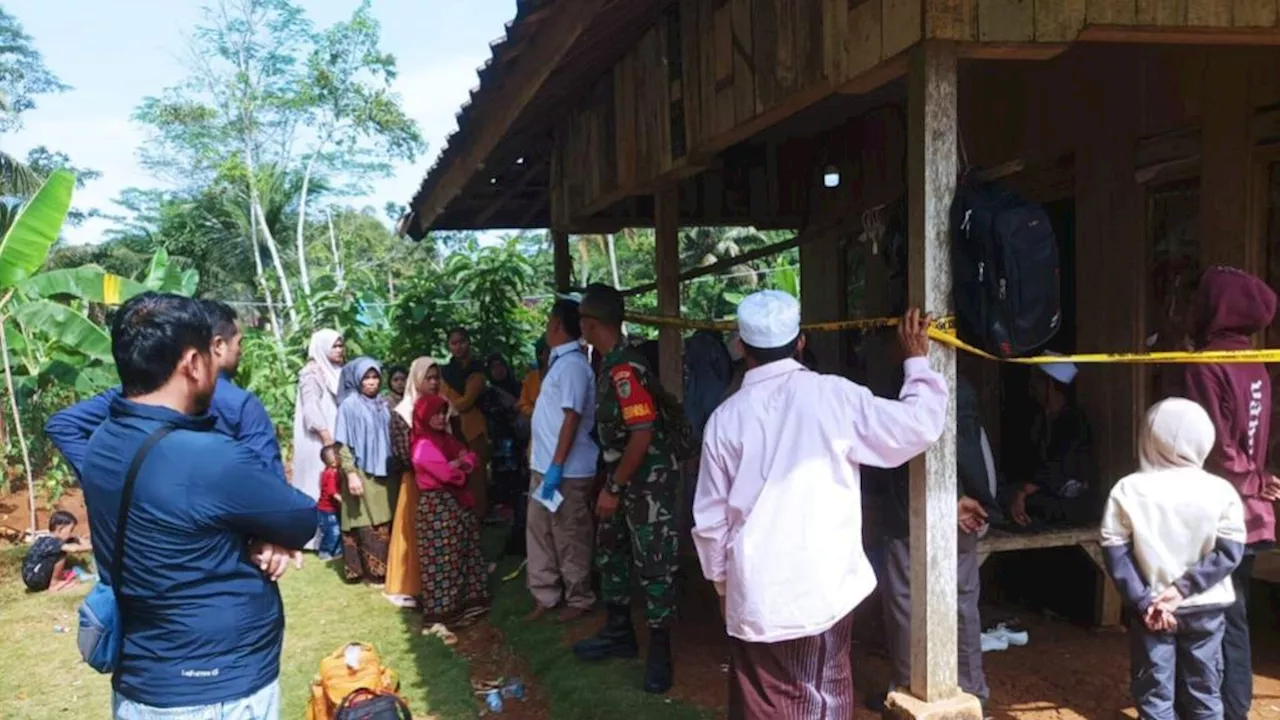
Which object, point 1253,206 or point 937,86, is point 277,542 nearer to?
point 937,86

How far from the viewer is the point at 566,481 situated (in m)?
5.41

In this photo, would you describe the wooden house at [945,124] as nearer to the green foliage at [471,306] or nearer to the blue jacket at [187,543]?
the blue jacket at [187,543]

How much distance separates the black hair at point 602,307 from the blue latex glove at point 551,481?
0.93 metres

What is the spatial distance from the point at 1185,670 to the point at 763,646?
1646 millimetres

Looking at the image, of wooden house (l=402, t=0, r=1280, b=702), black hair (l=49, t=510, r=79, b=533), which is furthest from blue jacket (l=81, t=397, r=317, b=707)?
black hair (l=49, t=510, r=79, b=533)

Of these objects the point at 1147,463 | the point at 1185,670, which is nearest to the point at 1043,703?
the point at 1185,670

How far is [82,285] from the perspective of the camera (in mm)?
10062

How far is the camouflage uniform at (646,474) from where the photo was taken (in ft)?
14.7

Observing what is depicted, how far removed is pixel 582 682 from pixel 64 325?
24.8 feet

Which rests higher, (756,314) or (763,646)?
(756,314)

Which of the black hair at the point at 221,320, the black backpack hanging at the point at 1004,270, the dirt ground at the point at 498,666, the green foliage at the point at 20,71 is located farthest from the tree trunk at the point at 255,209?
the black backpack hanging at the point at 1004,270

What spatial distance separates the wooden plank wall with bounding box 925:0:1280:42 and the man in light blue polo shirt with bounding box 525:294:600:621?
2.95 metres

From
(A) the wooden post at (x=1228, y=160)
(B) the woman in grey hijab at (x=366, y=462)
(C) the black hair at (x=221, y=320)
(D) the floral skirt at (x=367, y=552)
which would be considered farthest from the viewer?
(D) the floral skirt at (x=367, y=552)

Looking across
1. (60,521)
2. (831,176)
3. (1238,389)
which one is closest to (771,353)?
(1238,389)
